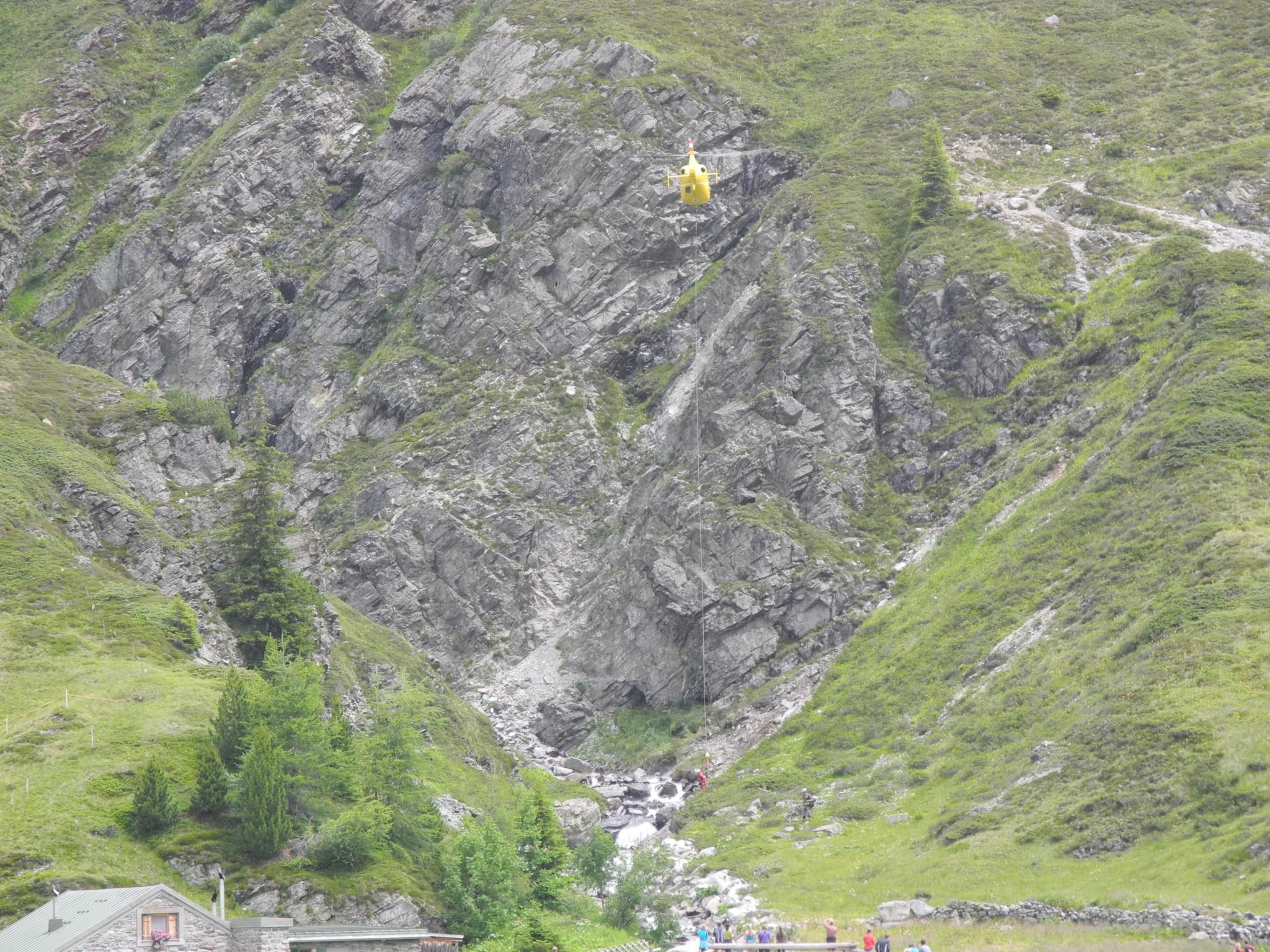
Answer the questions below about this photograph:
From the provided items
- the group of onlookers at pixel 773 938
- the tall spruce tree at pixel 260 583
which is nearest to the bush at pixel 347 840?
the group of onlookers at pixel 773 938

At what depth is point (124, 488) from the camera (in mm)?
73688

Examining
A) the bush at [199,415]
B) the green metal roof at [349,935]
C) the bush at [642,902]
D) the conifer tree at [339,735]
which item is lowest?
the bush at [642,902]

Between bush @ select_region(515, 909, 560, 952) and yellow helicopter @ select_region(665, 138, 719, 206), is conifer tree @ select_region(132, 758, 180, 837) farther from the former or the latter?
yellow helicopter @ select_region(665, 138, 719, 206)

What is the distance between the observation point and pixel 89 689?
5631 cm

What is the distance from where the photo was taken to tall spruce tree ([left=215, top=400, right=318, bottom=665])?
67.1 m

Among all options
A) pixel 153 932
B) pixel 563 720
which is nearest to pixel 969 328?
pixel 563 720

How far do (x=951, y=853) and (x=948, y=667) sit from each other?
68.4ft

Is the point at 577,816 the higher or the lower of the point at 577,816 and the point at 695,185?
the lower

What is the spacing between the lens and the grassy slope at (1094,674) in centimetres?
5100

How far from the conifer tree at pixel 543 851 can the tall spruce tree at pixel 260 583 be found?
15.7m

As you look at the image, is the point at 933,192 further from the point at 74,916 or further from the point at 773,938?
the point at 74,916

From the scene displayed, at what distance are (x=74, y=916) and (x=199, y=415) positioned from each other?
51184mm

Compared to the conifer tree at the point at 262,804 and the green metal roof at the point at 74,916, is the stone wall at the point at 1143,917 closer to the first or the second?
the conifer tree at the point at 262,804

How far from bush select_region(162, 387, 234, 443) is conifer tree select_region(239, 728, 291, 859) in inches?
1516
